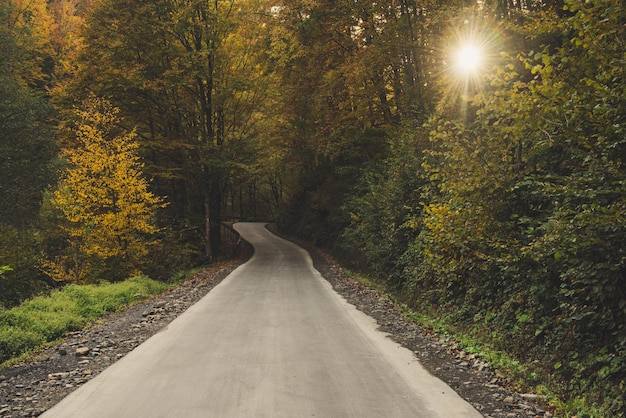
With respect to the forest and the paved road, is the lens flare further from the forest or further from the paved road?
the paved road

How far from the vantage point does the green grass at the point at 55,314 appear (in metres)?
6.60

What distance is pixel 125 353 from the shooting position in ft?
20.3

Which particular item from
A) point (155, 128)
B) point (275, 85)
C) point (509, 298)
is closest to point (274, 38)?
point (275, 85)

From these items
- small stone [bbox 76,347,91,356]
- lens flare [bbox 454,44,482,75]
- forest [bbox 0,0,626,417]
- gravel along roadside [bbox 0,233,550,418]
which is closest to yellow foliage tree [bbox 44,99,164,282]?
forest [bbox 0,0,626,417]

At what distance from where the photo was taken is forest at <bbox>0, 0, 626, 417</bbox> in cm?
458

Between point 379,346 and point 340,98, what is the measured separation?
15257mm

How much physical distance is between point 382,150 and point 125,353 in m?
15.2

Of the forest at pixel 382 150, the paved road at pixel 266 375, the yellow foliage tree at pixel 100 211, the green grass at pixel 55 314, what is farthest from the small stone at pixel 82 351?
the yellow foliage tree at pixel 100 211

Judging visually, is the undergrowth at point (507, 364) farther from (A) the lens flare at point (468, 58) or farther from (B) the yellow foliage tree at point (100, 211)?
(B) the yellow foliage tree at point (100, 211)

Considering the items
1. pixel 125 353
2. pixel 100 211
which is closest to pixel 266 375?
pixel 125 353

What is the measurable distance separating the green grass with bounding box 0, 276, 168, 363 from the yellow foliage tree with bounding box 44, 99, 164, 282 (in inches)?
119

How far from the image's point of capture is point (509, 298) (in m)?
6.70

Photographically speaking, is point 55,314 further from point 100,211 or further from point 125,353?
point 100,211

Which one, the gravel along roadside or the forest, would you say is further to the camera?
the forest
